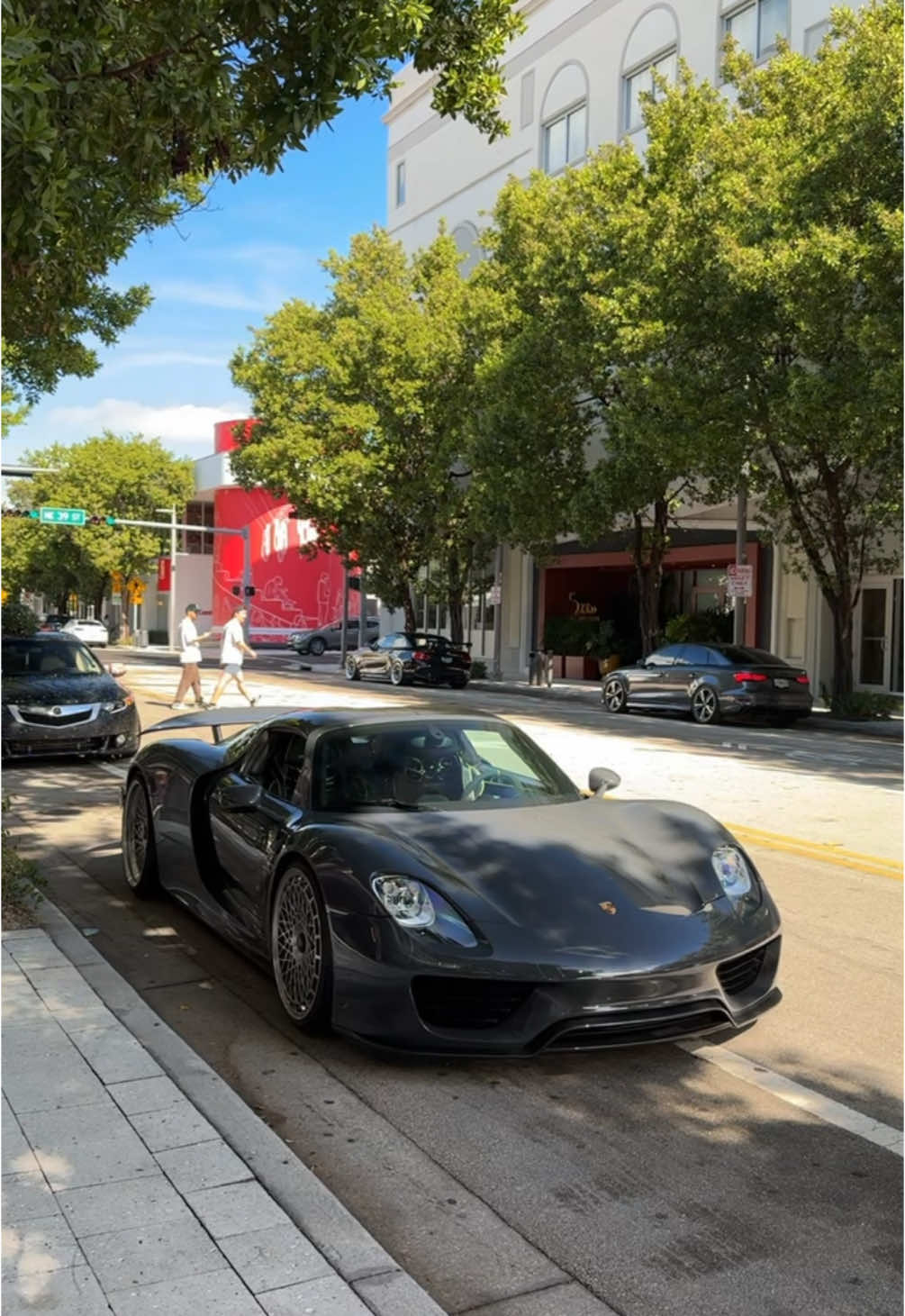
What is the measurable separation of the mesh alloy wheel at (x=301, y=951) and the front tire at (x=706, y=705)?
16.6 m

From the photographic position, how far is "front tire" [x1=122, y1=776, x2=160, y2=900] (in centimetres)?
680

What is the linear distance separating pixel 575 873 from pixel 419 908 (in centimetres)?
64

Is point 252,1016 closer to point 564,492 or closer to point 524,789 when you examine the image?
point 524,789

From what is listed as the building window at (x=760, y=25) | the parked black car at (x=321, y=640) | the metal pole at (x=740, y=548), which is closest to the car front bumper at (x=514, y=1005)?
the metal pole at (x=740, y=548)

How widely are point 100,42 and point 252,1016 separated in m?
4.62

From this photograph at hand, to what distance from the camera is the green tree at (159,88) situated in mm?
4508

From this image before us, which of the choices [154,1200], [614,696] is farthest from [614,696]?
[154,1200]

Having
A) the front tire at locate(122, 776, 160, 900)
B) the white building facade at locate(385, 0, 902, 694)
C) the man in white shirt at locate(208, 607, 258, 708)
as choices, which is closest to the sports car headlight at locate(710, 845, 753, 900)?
the front tire at locate(122, 776, 160, 900)

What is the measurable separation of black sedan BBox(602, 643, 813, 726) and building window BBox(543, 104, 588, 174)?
60.4 ft

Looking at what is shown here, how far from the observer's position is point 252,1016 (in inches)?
197

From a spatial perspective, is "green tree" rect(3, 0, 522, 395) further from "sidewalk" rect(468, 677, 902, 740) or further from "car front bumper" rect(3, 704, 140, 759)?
"sidewalk" rect(468, 677, 902, 740)

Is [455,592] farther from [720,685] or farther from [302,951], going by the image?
[302,951]

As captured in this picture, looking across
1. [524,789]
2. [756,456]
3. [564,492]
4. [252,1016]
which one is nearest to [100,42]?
[524,789]

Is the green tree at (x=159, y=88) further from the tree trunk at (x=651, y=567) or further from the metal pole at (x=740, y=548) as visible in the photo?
the tree trunk at (x=651, y=567)
